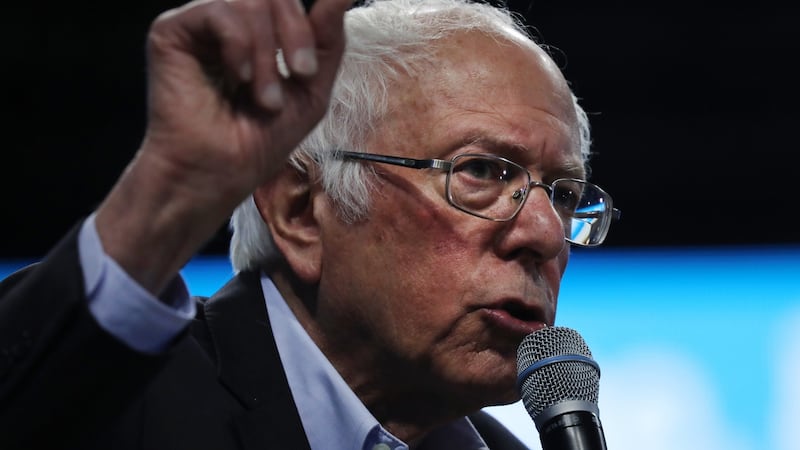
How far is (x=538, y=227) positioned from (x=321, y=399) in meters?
0.60

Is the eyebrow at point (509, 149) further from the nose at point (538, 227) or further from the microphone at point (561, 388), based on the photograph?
the microphone at point (561, 388)

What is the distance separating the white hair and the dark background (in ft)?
4.80

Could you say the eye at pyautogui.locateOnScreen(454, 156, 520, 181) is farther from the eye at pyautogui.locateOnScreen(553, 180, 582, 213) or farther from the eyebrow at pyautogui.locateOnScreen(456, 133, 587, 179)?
the eye at pyautogui.locateOnScreen(553, 180, 582, 213)

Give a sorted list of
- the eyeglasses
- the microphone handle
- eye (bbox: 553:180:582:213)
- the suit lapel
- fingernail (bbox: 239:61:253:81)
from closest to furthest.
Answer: fingernail (bbox: 239:61:253:81) → the microphone handle → the suit lapel → the eyeglasses → eye (bbox: 553:180:582:213)

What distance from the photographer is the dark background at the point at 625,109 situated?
3.65m

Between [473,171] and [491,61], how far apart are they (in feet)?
0.85

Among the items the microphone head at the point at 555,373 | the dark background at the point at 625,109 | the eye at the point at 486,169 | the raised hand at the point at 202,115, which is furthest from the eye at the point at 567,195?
the dark background at the point at 625,109

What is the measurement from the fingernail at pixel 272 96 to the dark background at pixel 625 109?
2482 millimetres

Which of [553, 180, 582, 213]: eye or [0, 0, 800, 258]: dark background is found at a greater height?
[553, 180, 582, 213]: eye

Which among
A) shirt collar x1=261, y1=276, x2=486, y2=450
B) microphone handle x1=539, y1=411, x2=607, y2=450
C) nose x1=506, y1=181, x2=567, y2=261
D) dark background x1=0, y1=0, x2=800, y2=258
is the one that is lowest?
dark background x1=0, y1=0, x2=800, y2=258

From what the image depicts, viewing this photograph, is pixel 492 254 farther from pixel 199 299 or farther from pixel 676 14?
pixel 676 14

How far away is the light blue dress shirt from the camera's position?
123cm

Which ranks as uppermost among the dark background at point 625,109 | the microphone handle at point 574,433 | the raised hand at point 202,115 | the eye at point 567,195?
the raised hand at point 202,115

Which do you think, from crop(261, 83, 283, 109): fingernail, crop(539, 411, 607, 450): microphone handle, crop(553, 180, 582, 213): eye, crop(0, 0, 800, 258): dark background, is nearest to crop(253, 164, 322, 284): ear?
crop(553, 180, 582, 213): eye
